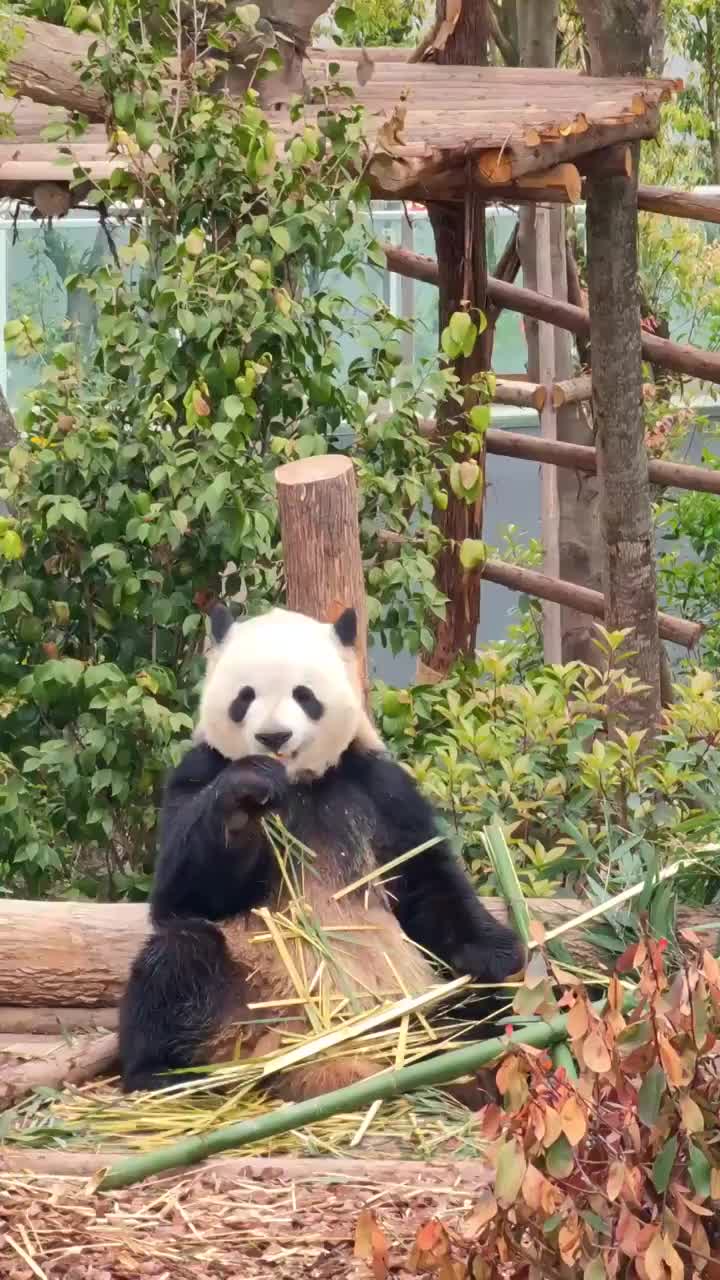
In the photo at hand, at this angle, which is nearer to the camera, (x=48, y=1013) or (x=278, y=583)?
(x=48, y=1013)

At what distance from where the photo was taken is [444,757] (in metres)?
4.82

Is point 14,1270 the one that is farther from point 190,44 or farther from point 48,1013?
point 190,44

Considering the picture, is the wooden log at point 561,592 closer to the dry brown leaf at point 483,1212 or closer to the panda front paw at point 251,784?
the panda front paw at point 251,784

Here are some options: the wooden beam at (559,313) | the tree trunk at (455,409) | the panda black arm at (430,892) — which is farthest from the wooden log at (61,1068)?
the wooden beam at (559,313)

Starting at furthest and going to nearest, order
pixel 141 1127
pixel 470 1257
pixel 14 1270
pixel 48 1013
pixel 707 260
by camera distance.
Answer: pixel 707 260, pixel 48 1013, pixel 141 1127, pixel 14 1270, pixel 470 1257

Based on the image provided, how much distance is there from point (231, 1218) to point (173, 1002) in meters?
0.75

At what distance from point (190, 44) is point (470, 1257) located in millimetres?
4059

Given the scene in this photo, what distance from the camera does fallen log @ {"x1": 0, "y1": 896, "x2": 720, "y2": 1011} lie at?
163 inches

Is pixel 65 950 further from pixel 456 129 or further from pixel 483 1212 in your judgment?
pixel 456 129

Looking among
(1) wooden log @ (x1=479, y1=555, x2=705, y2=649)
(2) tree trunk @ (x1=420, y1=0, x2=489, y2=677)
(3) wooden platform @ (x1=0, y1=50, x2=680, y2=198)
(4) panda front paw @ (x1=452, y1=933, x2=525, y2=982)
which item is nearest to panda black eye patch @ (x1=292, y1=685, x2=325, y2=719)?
(4) panda front paw @ (x1=452, y1=933, x2=525, y2=982)

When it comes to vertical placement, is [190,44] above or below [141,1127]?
above

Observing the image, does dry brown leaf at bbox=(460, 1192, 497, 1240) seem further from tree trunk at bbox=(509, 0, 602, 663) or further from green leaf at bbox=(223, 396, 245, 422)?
tree trunk at bbox=(509, 0, 602, 663)

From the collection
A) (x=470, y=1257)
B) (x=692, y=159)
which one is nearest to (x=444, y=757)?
(x=470, y=1257)

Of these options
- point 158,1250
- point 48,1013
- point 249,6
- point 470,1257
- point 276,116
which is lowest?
point 48,1013
